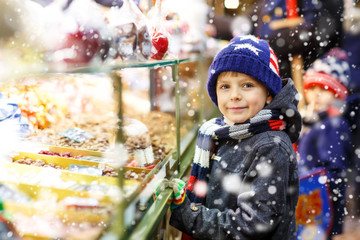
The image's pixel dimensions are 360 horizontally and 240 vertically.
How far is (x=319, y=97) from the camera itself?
2426 mm

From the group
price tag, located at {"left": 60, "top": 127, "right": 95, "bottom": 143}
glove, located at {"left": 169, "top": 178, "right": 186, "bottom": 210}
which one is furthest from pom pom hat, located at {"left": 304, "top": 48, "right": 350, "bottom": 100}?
price tag, located at {"left": 60, "top": 127, "right": 95, "bottom": 143}

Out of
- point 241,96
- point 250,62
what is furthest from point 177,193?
point 250,62

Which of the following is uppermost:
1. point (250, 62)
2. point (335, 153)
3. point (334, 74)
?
point (250, 62)

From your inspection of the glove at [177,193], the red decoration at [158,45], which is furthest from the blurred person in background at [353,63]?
the glove at [177,193]

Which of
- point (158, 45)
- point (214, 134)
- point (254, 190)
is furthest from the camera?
point (158, 45)

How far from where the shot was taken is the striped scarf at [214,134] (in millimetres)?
1273

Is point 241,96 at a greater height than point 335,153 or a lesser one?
greater

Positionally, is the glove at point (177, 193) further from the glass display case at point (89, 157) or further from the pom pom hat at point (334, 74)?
the pom pom hat at point (334, 74)

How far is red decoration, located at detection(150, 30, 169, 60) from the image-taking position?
5.07ft

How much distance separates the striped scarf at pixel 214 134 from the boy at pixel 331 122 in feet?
4.14

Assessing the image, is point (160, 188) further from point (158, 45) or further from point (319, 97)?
point (319, 97)

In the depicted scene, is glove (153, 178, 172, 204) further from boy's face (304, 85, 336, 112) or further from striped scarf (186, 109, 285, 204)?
boy's face (304, 85, 336, 112)

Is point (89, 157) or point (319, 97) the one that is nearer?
point (89, 157)

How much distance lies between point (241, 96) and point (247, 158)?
0.27m
